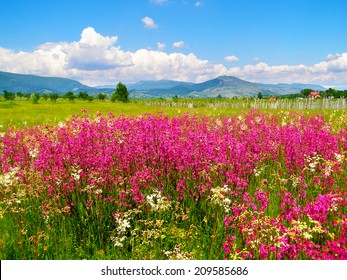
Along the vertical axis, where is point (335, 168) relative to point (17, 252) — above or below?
above

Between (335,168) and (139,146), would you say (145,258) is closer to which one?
(139,146)

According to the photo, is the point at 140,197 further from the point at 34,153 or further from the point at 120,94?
the point at 120,94

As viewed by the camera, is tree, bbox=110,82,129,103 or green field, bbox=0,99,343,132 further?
tree, bbox=110,82,129,103

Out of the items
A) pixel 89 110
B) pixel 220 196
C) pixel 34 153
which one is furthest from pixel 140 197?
pixel 89 110

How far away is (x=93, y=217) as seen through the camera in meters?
5.78

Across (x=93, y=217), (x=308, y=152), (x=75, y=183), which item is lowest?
(x=93, y=217)

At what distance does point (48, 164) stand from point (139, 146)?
184 cm

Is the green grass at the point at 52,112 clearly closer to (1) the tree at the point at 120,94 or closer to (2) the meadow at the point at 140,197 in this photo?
(2) the meadow at the point at 140,197

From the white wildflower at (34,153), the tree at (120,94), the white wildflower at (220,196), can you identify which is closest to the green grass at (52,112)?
the white wildflower at (34,153)

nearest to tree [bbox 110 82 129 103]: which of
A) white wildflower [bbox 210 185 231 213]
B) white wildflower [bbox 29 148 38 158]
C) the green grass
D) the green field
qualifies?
the green field

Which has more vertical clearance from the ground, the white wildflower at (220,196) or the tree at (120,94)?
the tree at (120,94)

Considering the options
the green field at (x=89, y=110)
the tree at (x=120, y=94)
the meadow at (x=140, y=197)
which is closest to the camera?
the meadow at (x=140, y=197)

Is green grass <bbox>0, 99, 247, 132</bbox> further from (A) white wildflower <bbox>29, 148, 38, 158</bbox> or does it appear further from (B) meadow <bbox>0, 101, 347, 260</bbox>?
(B) meadow <bbox>0, 101, 347, 260</bbox>

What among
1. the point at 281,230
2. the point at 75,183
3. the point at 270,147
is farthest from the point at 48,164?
the point at 270,147
